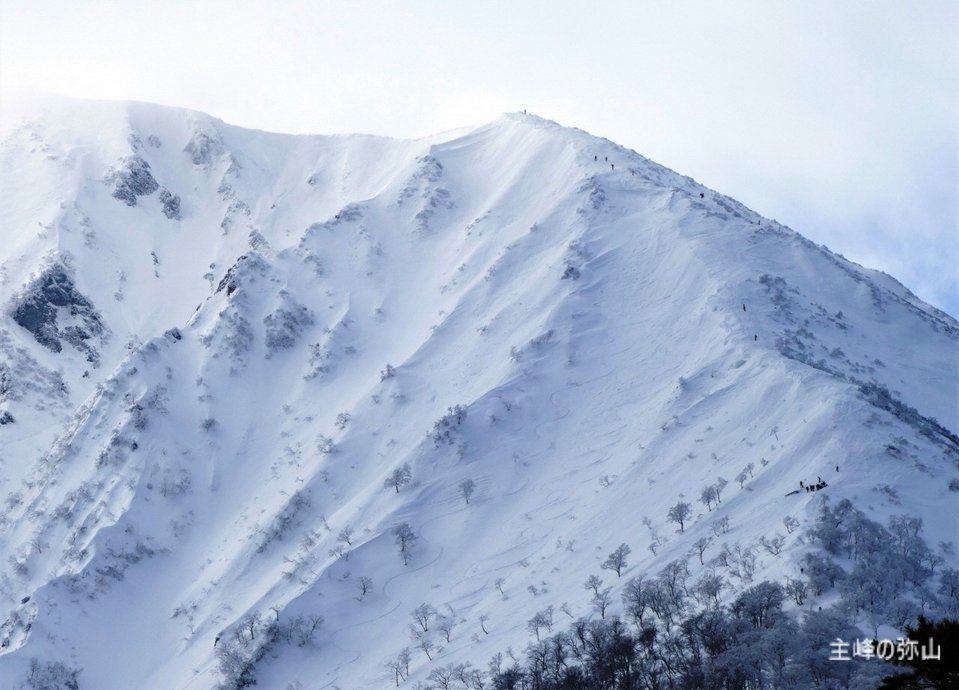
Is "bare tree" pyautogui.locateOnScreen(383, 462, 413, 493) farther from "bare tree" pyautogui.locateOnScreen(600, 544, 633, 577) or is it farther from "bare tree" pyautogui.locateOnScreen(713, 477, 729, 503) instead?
"bare tree" pyautogui.locateOnScreen(713, 477, 729, 503)

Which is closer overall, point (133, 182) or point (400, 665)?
point (400, 665)

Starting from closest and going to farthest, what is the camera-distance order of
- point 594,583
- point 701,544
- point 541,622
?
1. point 541,622
2. point 701,544
3. point 594,583

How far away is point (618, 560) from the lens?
50.9 m

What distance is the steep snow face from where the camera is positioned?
180 feet

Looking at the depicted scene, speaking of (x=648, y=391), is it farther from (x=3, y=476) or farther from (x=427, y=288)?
(x=3, y=476)

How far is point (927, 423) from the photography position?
200 ft

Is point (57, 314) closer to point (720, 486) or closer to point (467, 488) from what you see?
point (467, 488)

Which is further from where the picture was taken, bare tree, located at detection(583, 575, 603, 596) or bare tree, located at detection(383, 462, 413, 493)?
bare tree, located at detection(383, 462, 413, 493)

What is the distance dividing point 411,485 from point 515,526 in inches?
379

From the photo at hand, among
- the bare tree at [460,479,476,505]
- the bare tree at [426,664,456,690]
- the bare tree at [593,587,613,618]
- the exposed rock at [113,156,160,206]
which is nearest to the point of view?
the bare tree at [426,664,456,690]

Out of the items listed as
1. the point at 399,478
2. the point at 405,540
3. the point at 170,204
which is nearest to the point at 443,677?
the point at 405,540

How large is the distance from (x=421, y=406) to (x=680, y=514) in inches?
1110

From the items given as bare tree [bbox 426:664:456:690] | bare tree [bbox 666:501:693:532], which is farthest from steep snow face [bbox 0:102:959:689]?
bare tree [bbox 426:664:456:690]

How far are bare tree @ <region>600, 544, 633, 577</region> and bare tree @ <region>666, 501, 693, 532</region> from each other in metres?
3.39
